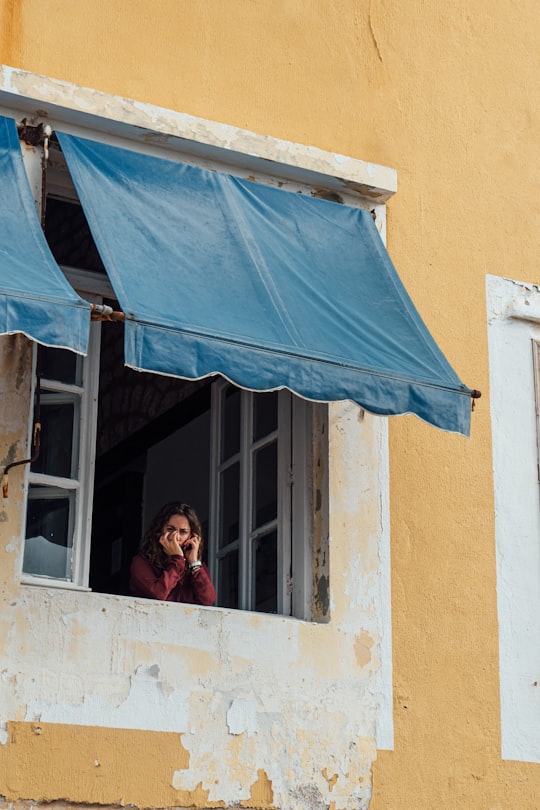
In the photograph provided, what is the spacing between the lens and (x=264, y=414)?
23.4ft

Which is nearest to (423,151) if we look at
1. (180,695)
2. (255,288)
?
(255,288)

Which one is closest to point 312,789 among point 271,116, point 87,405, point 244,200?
point 87,405

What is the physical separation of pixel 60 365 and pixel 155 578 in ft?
3.44

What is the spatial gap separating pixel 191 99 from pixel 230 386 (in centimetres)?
145

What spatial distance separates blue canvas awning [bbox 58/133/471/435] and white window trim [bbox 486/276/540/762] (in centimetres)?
89

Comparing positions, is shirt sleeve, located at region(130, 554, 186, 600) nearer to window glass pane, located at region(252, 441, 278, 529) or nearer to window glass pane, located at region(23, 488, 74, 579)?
window glass pane, located at region(23, 488, 74, 579)

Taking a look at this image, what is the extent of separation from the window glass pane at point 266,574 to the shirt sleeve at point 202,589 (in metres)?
0.37

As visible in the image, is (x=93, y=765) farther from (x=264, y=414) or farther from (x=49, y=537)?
(x=264, y=414)

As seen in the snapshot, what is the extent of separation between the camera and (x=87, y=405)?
6484 mm

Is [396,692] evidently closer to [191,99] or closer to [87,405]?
[87,405]

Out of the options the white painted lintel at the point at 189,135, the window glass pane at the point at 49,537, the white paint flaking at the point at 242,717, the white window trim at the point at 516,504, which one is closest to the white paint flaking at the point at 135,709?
the white paint flaking at the point at 242,717

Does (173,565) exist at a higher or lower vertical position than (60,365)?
lower

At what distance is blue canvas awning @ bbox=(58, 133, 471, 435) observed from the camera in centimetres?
Result: 568

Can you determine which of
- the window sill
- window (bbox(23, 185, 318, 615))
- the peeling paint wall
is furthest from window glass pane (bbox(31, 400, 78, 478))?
the window sill
